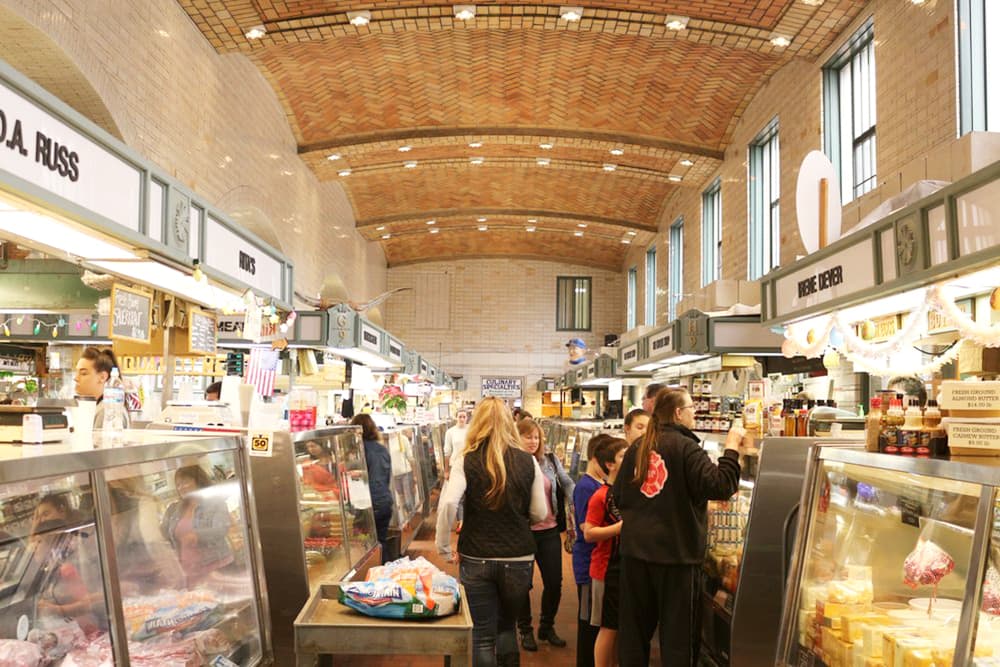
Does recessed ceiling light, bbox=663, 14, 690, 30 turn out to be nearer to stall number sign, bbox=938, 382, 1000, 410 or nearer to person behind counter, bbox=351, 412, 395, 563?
person behind counter, bbox=351, 412, 395, 563

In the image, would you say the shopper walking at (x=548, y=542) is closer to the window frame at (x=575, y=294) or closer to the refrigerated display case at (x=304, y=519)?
the refrigerated display case at (x=304, y=519)

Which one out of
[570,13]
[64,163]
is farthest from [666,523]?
[570,13]

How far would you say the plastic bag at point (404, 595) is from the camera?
3.01 m

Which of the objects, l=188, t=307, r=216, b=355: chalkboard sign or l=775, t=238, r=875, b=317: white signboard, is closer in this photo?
l=775, t=238, r=875, b=317: white signboard

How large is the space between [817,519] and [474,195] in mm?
18312

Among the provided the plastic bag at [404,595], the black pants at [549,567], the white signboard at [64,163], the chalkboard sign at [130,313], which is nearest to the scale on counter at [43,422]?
the white signboard at [64,163]

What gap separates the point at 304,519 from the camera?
15.4ft

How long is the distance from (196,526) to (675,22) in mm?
8789

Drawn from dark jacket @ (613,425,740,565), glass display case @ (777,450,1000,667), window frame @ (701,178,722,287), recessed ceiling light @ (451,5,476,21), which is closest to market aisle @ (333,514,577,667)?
dark jacket @ (613,425,740,565)

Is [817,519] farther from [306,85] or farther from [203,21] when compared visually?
[306,85]

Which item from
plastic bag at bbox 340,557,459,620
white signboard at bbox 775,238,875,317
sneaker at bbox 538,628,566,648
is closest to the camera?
plastic bag at bbox 340,557,459,620

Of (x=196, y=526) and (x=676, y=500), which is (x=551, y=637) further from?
(x=196, y=526)

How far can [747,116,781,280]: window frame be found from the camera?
13.2 m

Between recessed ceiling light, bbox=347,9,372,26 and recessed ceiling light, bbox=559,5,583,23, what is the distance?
2.23 metres
